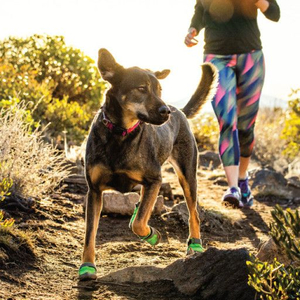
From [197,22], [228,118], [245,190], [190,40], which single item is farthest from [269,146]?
[190,40]

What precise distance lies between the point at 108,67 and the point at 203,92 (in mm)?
1965

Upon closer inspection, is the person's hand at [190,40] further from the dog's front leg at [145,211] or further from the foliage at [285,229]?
the foliage at [285,229]

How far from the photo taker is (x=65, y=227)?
617 cm

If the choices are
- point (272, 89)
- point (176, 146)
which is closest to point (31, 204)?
point (176, 146)

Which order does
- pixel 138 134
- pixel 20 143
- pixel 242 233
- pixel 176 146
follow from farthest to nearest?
pixel 242 233 < pixel 20 143 < pixel 176 146 < pixel 138 134

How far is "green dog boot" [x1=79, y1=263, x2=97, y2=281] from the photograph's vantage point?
4590mm

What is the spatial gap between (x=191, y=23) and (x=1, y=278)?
4.62 metres

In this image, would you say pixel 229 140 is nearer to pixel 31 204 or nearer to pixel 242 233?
pixel 242 233

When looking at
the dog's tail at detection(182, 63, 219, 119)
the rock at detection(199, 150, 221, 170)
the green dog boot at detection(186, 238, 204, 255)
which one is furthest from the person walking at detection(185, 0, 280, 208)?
the rock at detection(199, 150, 221, 170)

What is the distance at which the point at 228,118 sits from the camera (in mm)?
7754

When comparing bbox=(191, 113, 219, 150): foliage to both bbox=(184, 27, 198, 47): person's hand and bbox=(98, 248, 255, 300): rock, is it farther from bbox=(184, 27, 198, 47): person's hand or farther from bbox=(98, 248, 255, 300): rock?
bbox=(98, 248, 255, 300): rock

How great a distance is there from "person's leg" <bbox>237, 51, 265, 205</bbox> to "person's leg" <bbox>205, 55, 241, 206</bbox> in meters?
0.16

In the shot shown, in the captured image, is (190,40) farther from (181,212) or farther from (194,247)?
(194,247)

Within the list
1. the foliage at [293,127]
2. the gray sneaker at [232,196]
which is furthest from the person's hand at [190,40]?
the foliage at [293,127]
